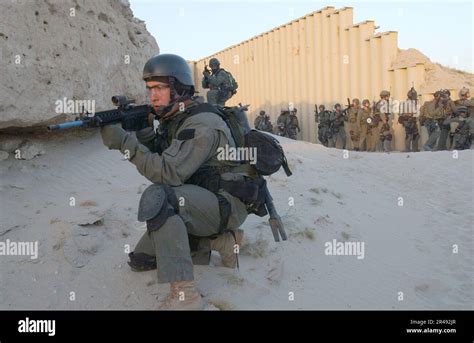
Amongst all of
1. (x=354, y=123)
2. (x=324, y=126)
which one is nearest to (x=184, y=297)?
(x=354, y=123)

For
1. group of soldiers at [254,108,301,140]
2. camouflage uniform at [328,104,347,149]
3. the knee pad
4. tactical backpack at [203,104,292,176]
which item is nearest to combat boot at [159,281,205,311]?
the knee pad

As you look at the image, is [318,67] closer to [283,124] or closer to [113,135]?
[283,124]

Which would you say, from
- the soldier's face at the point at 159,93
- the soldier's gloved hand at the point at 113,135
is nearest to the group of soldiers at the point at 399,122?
the soldier's face at the point at 159,93

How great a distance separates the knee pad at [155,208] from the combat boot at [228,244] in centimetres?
48

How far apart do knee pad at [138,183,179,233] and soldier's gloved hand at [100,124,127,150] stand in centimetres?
30

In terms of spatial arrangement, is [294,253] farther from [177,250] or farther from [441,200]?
[441,200]

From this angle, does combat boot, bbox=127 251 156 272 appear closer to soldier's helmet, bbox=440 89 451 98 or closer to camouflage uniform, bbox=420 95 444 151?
camouflage uniform, bbox=420 95 444 151

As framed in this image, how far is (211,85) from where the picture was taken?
7.84 metres

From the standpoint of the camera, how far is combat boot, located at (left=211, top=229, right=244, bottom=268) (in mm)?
2877

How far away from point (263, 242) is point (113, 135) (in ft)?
4.93

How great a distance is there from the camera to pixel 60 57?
4.39 m
